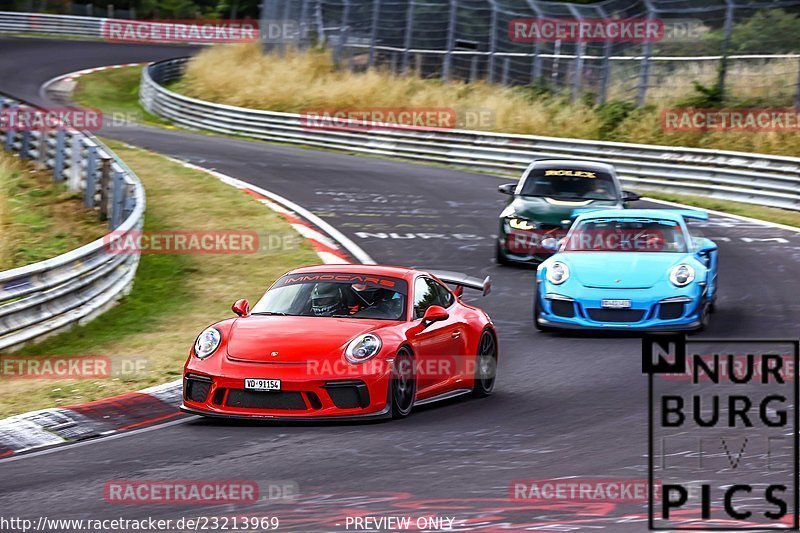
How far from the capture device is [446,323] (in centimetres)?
1050

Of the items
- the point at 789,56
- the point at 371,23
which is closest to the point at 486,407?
the point at 789,56

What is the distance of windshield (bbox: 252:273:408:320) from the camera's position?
33.5ft

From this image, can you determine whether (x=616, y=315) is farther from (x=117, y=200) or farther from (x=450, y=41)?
(x=450, y=41)

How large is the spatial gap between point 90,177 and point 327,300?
9768 mm

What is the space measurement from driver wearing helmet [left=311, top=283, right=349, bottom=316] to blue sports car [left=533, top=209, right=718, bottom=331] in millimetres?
3578

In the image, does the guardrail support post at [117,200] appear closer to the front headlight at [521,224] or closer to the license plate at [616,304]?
the front headlight at [521,224]

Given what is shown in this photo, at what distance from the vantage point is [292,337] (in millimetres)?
9555

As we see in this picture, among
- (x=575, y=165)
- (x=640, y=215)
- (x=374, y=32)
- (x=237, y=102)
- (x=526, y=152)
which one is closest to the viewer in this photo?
(x=640, y=215)

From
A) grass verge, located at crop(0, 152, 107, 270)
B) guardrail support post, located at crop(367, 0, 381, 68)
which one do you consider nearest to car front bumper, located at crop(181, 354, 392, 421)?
Result: grass verge, located at crop(0, 152, 107, 270)

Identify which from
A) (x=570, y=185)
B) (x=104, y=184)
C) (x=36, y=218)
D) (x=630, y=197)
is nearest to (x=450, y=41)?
(x=570, y=185)

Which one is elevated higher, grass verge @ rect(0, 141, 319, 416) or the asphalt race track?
the asphalt race track

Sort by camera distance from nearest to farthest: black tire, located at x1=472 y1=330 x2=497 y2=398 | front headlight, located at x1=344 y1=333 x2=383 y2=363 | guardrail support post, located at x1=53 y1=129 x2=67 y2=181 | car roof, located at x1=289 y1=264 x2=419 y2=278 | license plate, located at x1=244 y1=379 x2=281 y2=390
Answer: license plate, located at x1=244 y1=379 x2=281 y2=390
front headlight, located at x1=344 y1=333 x2=383 y2=363
car roof, located at x1=289 y1=264 x2=419 y2=278
black tire, located at x1=472 y1=330 x2=497 y2=398
guardrail support post, located at x1=53 y1=129 x2=67 y2=181

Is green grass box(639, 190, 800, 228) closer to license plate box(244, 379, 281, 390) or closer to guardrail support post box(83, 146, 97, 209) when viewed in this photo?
guardrail support post box(83, 146, 97, 209)

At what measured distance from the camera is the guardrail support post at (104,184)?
1892 centimetres
